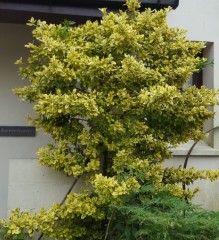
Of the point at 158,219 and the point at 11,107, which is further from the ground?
the point at 11,107

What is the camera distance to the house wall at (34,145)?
486 centimetres

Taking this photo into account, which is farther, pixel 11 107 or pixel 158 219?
pixel 11 107

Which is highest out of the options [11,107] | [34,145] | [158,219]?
[11,107]

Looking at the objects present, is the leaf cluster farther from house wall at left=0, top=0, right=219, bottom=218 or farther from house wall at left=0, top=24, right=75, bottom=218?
house wall at left=0, top=24, right=75, bottom=218

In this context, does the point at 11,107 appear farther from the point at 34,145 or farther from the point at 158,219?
the point at 158,219

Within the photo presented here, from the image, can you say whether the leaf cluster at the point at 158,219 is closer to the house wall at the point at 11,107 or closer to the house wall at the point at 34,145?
the house wall at the point at 34,145

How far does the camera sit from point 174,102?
4434mm

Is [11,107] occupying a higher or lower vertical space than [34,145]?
higher

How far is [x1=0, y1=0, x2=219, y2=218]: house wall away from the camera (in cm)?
486

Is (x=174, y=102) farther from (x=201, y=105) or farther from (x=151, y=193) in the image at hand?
(x=151, y=193)

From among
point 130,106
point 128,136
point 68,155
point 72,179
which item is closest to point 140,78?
point 130,106

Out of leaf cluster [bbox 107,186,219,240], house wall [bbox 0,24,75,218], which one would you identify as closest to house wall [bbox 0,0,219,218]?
house wall [bbox 0,24,75,218]

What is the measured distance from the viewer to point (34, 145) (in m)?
6.00

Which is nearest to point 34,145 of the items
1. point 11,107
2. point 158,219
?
point 11,107
